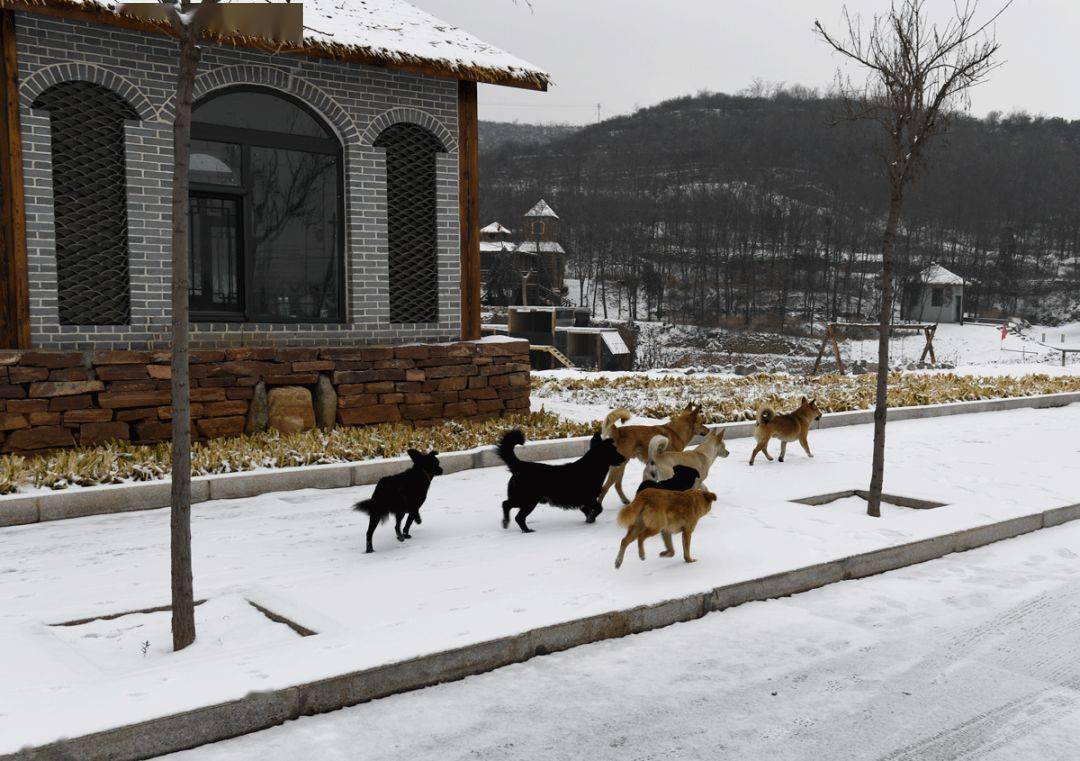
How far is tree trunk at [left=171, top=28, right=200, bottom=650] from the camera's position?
434cm

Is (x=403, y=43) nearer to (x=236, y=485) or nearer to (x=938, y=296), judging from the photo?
(x=236, y=485)

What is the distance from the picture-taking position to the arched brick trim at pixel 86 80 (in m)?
9.01

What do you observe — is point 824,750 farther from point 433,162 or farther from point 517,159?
point 517,159

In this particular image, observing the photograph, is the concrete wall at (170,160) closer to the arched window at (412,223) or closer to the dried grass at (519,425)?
the arched window at (412,223)

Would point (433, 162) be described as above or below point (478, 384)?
above

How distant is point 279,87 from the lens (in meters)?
10.7

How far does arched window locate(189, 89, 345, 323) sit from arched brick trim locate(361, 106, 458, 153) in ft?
1.60

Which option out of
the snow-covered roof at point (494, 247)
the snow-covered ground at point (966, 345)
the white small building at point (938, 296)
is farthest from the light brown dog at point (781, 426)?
the white small building at point (938, 296)

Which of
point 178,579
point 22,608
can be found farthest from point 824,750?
point 22,608

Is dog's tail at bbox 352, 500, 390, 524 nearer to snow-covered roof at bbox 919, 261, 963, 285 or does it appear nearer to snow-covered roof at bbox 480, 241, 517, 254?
snow-covered roof at bbox 480, 241, 517, 254

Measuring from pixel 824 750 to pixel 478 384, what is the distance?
8.81 metres

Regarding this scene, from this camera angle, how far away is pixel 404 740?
3535 mm

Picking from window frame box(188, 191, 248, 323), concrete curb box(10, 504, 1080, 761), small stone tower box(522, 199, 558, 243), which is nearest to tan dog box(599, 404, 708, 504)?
concrete curb box(10, 504, 1080, 761)

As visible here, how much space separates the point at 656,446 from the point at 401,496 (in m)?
2.01
